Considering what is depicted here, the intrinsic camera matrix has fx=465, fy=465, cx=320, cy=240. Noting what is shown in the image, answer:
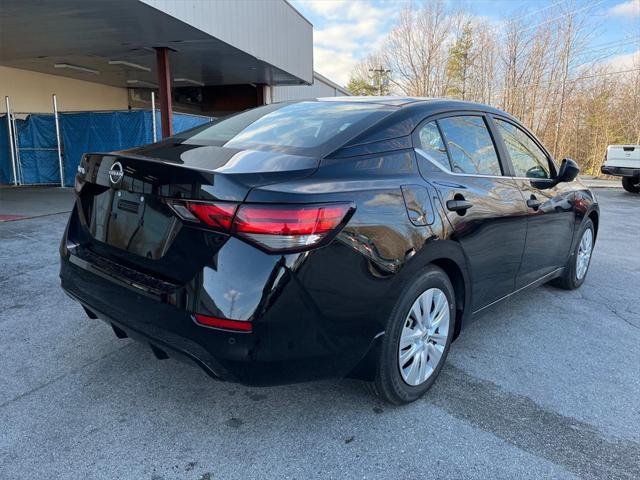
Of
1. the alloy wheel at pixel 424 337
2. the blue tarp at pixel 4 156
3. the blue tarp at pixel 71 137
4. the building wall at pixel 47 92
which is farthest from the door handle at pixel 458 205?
the building wall at pixel 47 92

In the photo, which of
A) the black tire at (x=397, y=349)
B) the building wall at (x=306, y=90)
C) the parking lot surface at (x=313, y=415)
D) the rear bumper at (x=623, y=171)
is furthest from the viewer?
the building wall at (x=306, y=90)

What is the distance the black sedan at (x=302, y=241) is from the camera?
A: 6.20 feet

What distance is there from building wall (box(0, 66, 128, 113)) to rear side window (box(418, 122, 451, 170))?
15.8 meters

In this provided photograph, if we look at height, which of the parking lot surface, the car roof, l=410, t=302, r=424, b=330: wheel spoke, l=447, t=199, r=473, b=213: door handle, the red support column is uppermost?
the red support column

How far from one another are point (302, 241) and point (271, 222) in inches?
5.8

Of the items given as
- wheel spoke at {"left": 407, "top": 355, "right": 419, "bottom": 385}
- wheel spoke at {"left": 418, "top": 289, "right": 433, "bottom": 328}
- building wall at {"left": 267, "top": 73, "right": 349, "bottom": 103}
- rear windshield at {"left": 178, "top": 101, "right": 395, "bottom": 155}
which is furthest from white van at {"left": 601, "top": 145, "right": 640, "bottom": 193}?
wheel spoke at {"left": 407, "top": 355, "right": 419, "bottom": 385}

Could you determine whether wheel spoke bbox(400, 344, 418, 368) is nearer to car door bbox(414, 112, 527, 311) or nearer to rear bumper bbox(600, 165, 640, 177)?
car door bbox(414, 112, 527, 311)

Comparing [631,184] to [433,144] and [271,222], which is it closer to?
[433,144]

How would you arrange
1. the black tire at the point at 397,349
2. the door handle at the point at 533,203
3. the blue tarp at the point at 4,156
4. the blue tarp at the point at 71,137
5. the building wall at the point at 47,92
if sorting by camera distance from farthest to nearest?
1. the building wall at the point at 47,92
2. the blue tarp at the point at 4,156
3. the blue tarp at the point at 71,137
4. the door handle at the point at 533,203
5. the black tire at the point at 397,349

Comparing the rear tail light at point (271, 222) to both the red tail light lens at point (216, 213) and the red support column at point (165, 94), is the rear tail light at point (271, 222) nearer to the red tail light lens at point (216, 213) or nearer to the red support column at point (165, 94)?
the red tail light lens at point (216, 213)

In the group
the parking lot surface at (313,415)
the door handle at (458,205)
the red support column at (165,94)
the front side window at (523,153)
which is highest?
the red support column at (165,94)

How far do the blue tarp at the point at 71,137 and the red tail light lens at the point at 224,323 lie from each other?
1090 centimetres

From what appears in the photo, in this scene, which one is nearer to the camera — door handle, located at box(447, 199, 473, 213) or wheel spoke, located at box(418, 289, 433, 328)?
wheel spoke, located at box(418, 289, 433, 328)

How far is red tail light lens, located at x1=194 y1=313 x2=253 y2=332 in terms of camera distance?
1.87m
